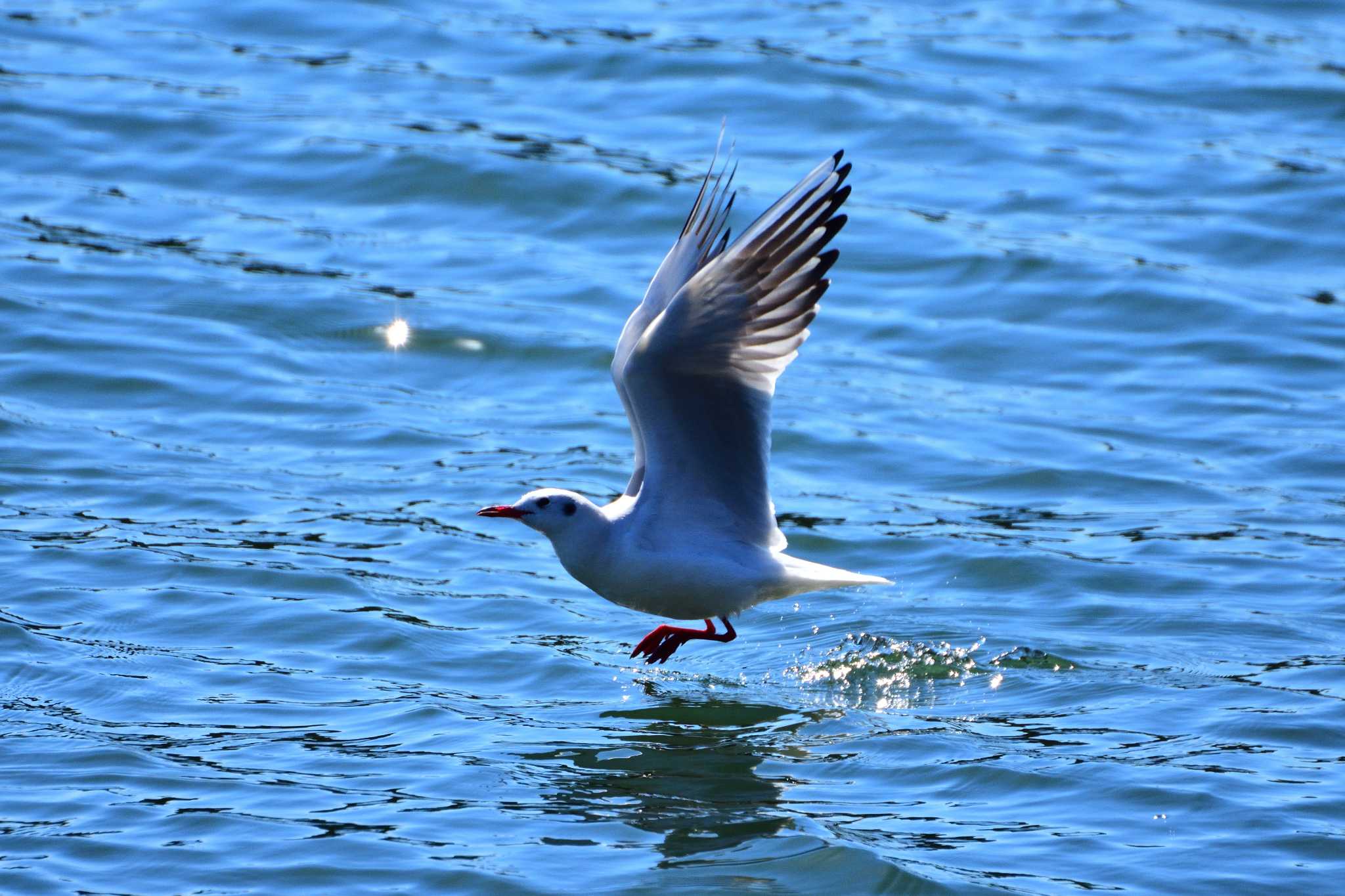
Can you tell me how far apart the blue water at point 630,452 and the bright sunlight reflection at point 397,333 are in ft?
0.37

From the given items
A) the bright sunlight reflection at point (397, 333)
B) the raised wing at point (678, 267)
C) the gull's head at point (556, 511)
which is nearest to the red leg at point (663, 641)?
the raised wing at point (678, 267)

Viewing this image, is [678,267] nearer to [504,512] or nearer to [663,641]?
[504,512]

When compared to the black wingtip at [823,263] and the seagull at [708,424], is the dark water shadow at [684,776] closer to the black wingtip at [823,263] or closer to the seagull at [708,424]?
the seagull at [708,424]

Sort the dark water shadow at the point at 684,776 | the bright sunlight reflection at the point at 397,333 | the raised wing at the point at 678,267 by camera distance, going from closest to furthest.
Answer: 1. the dark water shadow at the point at 684,776
2. the raised wing at the point at 678,267
3. the bright sunlight reflection at the point at 397,333

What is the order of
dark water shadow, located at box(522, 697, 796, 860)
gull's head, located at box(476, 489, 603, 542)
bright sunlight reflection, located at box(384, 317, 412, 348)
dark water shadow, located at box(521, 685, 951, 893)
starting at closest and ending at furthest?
dark water shadow, located at box(521, 685, 951, 893) < dark water shadow, located at box(522, 697, 796, 860) < gull's head, located at box(476, 489, 603, 542) < bright sunlight reflection, located at box(384, 317, 412, 348)

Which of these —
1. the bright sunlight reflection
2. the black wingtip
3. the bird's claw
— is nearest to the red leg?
the bird's claw

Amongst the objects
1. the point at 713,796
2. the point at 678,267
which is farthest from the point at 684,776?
the point at 678,267

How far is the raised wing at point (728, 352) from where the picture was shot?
669 cm

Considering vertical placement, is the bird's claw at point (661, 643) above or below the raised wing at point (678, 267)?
below

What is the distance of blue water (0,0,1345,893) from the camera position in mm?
6492

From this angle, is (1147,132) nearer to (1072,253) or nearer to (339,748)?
(1072,253)

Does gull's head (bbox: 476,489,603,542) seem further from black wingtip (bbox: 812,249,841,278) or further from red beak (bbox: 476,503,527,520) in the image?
black wingtip (bbox: 812,249,841,278)

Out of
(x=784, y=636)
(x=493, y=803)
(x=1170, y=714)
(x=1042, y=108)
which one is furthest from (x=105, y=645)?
(x=1042, y=108)

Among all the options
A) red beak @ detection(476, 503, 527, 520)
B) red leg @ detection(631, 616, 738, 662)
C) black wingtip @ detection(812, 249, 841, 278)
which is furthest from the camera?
red leg @ detection(631, 616, 738, 662)
